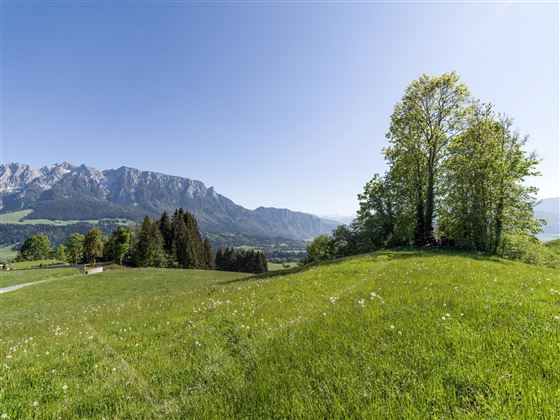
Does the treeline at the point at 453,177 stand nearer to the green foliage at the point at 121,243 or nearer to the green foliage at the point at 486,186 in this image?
the green foliage at the point at 486,186

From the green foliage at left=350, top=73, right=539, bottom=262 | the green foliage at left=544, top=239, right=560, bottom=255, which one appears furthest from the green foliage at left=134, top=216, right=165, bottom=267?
the green foliage at left=544, top=239, right=560, bottom=255

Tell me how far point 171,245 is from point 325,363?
90005 millimetres

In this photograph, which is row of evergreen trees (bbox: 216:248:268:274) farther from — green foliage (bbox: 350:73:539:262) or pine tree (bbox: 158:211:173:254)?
green foliage (bbox: 350:73:539:262)

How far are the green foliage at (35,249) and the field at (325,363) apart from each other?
151 m

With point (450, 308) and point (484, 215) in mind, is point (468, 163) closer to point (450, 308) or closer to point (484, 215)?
point (484, 215)

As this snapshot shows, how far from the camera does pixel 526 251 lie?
24.1 meters

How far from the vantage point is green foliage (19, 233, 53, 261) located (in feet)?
373

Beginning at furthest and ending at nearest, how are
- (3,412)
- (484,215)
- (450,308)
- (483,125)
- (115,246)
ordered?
(115,246), (483,125), (484,215), (450,308), (3,412)

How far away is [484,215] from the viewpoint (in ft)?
93.7

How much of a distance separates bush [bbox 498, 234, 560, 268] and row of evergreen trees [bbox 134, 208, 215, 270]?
78837 mm

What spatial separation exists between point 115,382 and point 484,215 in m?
36.1

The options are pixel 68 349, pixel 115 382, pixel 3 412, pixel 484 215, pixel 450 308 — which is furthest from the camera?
pixel 484 215

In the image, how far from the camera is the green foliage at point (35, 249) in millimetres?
113719

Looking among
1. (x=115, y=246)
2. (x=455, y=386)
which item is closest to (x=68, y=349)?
(x=455, y=386)
